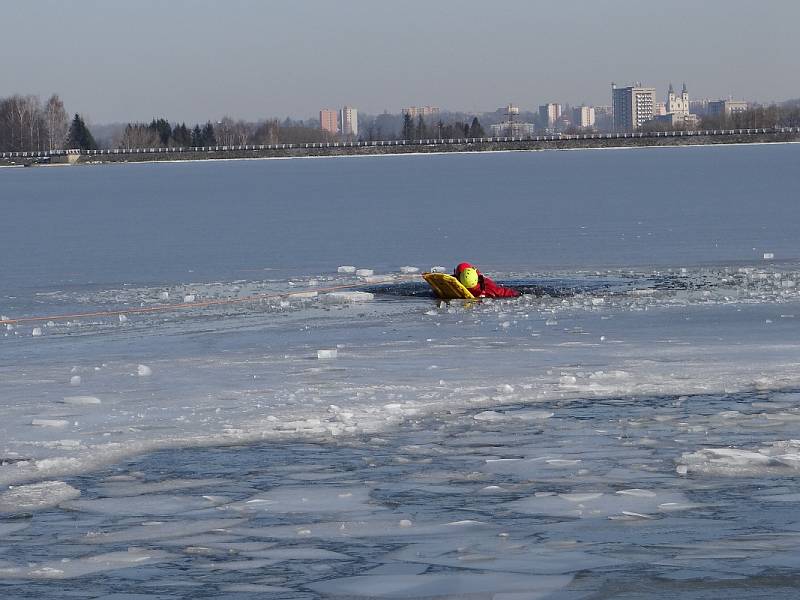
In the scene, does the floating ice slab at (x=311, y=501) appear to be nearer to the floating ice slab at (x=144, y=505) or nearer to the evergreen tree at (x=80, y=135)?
the floating ice slab at (x=144, y=505)

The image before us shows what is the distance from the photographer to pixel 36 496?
845cm

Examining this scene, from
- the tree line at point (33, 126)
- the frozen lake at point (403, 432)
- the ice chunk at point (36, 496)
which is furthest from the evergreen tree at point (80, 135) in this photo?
the ice chunk at point (36, 496)

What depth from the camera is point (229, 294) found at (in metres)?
20.5

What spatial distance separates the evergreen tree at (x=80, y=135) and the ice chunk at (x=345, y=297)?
17026 cm

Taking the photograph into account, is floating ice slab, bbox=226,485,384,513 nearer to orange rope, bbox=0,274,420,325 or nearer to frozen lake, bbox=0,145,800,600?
frozen lake, bbox=0,145,800,600

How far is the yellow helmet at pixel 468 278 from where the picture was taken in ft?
63.3

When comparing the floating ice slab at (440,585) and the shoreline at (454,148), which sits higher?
the shoreline at (454,148)

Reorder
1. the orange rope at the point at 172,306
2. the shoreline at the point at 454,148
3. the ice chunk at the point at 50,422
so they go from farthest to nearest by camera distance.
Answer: the shoreline at the point at 454,148 → the orange rope at the point at 172,306 → the ice chunk at the point at 50,422

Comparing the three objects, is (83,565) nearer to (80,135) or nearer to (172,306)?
(172,306)

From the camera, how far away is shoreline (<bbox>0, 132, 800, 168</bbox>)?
183500 millimetres

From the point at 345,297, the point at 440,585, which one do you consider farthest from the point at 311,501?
the point at 345,297

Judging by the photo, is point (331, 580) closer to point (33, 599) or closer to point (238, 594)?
point (238, 594)

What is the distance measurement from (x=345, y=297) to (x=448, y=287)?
147 cm

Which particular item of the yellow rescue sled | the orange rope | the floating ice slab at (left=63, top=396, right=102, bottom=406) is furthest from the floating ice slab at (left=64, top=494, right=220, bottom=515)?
the yellow rescue sled
